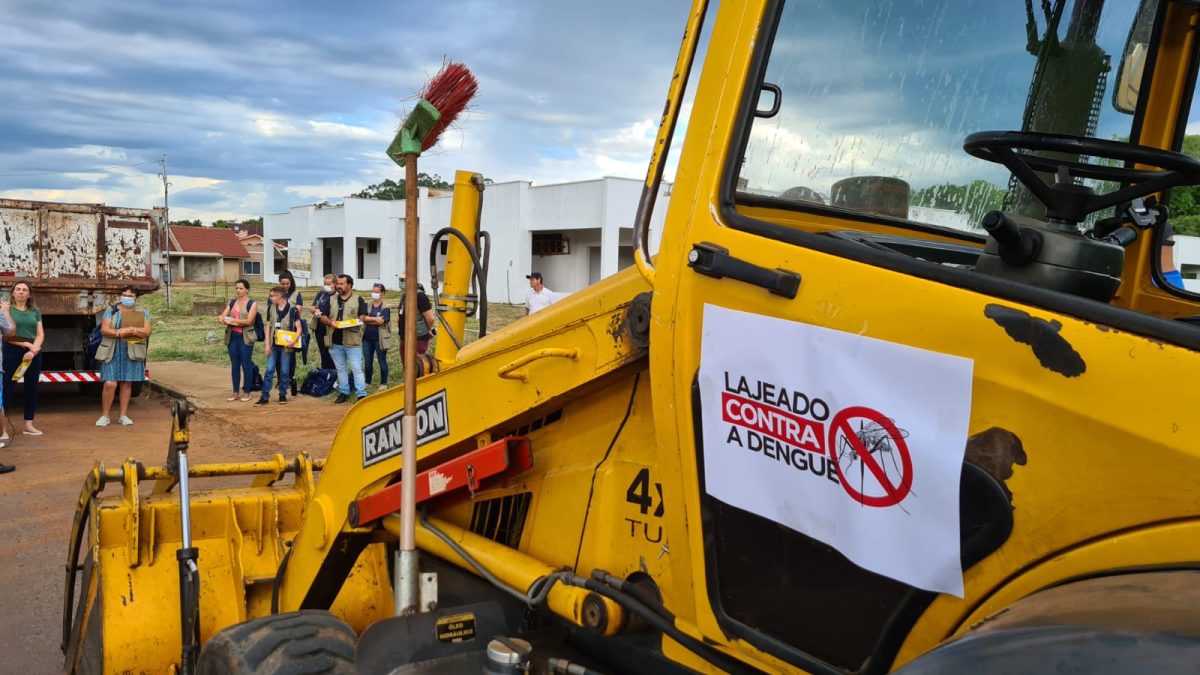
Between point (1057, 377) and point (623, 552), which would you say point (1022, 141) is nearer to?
point (1057, 377)

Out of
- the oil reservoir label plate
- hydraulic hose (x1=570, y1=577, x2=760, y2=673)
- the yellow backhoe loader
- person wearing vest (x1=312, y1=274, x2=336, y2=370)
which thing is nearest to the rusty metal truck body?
person wearing vest (x1=312, y1=274, x2=336, y2=370)

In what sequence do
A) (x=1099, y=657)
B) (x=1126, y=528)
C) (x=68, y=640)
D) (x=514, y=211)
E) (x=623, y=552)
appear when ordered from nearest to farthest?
1. (x=1099, y=657)
2. (x=1126, y=528)
3. (x=623, y=552)
4. (x=68, y=640)
5. (x=514, y=211)

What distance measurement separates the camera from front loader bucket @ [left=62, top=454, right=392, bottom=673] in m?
3.59

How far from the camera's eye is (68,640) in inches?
156

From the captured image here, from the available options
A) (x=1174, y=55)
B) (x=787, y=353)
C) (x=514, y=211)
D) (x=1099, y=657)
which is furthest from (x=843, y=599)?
(x=514, y=211)

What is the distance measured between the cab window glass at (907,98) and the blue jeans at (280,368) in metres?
11.5

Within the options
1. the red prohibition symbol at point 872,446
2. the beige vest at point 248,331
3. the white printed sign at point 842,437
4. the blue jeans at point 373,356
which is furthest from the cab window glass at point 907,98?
the beige vest at point 248,331

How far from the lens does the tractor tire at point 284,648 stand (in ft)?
8.38

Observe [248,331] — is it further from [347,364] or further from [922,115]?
[922,115]

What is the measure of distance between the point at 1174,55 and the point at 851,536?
1670mm

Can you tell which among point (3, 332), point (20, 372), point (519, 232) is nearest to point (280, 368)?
point (20, 372)

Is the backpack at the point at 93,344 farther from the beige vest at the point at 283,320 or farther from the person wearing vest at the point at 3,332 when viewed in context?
the beige vest at the point at 283,320

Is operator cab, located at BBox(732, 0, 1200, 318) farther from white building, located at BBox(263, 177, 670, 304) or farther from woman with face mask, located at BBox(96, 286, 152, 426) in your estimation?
white building, located at BBox(263, 177, 670, 304)

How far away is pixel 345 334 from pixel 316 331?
3.63 ft
